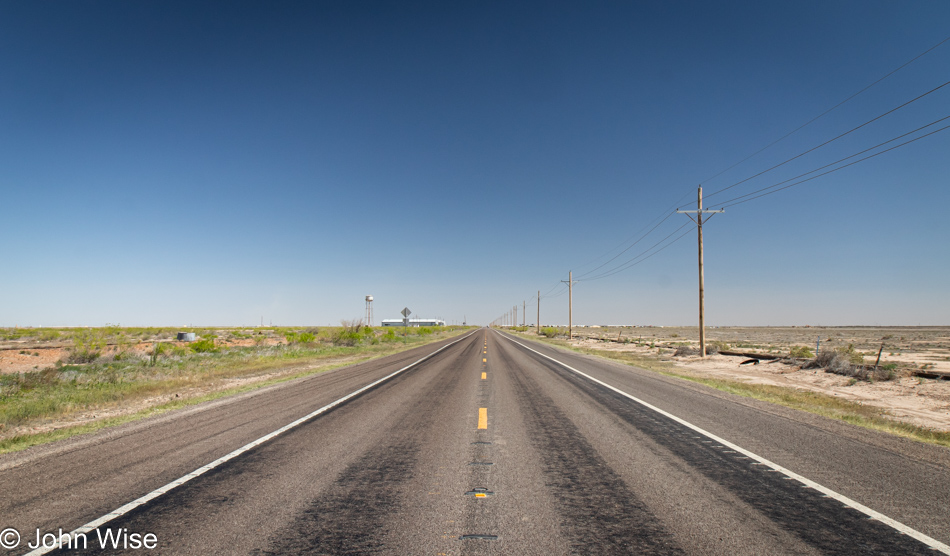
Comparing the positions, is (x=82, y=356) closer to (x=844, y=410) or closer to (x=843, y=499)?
(x=843, y=499)

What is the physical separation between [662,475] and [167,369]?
67.2ft

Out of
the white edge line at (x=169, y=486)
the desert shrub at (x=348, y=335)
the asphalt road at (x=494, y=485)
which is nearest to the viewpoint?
the asphalt road at (x=494, y=485)

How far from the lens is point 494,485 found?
4.59 m

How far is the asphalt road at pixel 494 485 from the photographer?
3.39 meters

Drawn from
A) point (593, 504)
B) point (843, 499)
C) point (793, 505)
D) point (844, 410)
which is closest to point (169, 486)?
point (593, 504)

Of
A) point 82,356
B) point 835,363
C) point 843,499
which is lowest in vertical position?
point 82,356

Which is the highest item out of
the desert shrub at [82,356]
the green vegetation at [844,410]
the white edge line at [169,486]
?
the white edge line at [169,486]

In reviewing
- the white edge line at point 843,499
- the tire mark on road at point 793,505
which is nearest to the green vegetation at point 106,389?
the tire mark on road at point 793,505

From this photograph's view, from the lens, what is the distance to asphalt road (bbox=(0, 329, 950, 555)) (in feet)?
11.1

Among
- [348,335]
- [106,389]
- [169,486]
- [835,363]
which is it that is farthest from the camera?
[348,335]

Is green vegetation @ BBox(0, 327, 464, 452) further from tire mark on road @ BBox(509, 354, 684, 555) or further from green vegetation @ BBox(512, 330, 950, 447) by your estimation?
green vegetation @ BBox(512, 330, 950, 447)

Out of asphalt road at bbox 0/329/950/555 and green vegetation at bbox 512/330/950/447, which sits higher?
asphalt road at bbox 0/329/950/555

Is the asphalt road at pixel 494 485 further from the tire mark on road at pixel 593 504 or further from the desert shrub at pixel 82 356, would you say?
the desert shrub at pixel 82 356

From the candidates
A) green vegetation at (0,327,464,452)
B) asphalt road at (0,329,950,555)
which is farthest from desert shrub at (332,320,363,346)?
asphalt road at (0,329,950,555)
